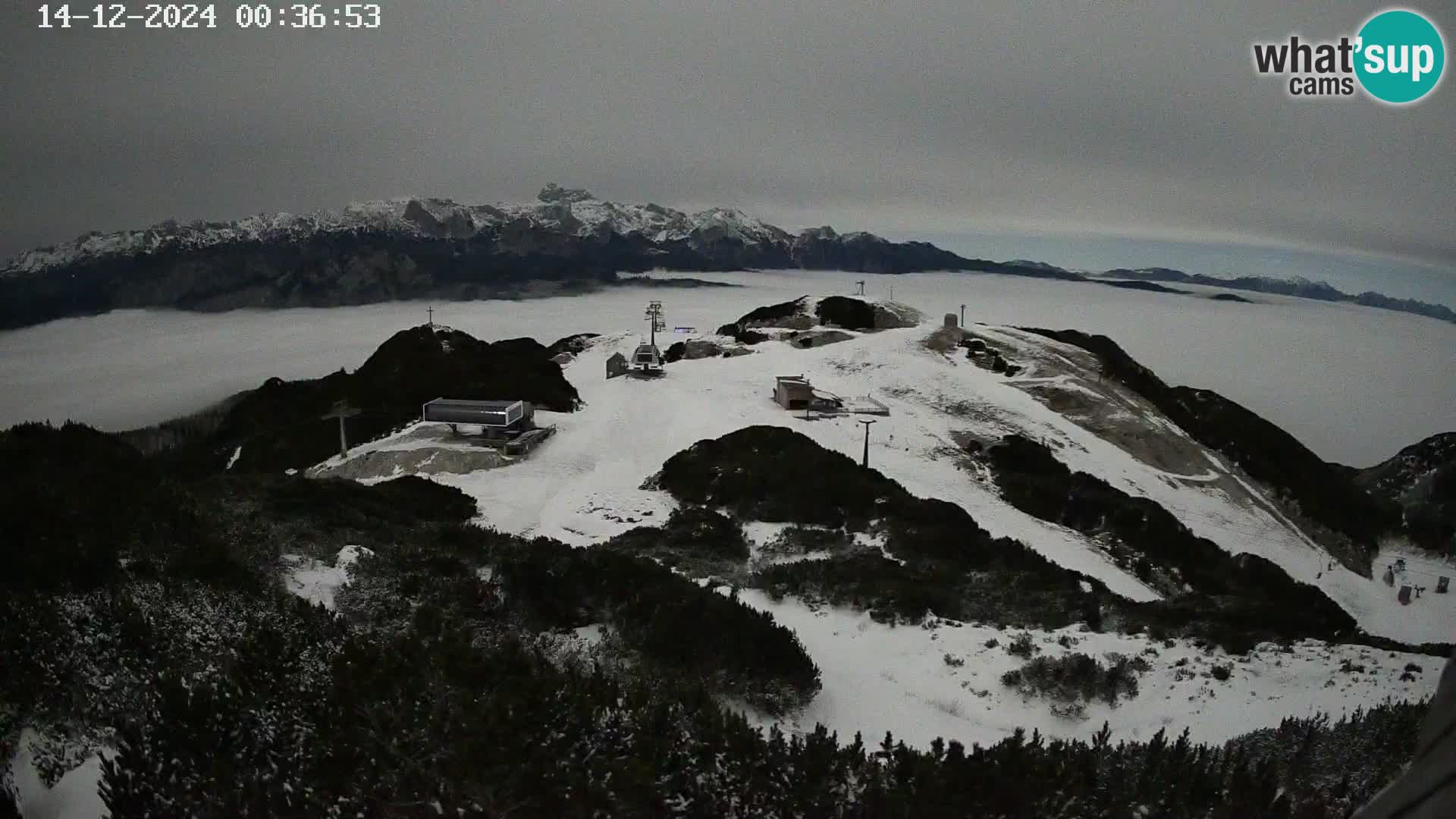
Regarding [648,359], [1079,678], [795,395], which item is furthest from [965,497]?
[648,359]

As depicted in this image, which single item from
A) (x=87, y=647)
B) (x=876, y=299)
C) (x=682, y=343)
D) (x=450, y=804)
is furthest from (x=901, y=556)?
(x=876, y=299)

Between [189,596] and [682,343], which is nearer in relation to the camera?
[189,596]

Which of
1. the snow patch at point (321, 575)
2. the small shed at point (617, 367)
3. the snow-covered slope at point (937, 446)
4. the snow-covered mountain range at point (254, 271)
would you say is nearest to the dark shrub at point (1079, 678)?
the snow patch at point (321, 575)

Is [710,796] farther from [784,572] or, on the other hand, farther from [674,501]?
[674,501]

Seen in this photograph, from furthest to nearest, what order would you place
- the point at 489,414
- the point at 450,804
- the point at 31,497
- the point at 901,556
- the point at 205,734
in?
the point at 489,414, the point at 901,556, the point at 31,497, the point at 205,734, the point at 450,804

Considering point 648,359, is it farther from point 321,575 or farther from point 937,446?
point 321,575

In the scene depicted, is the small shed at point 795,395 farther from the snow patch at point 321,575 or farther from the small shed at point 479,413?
the snow patch at point 321,575
